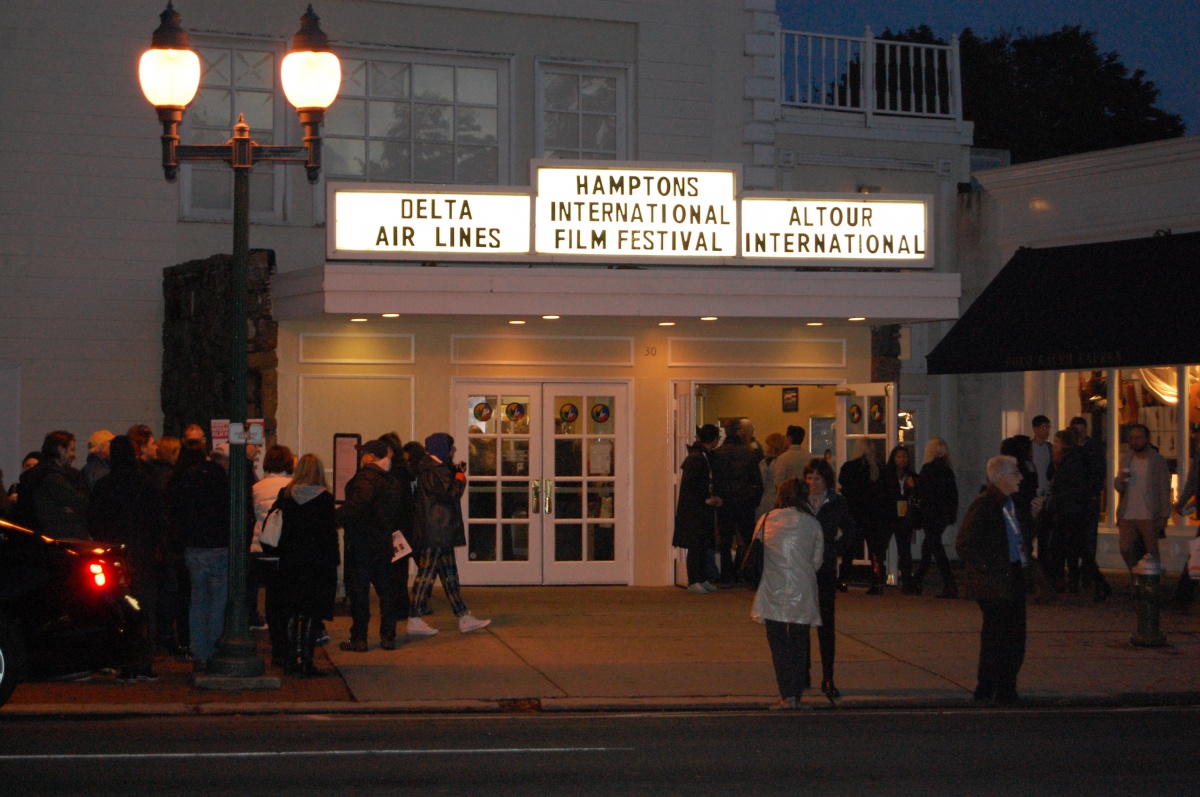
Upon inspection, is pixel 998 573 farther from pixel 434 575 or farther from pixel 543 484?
pixel 543 484

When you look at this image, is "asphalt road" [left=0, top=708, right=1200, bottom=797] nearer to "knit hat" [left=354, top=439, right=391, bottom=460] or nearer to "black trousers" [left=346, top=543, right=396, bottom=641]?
"black trousers" [left=346, top=543, right=396, bottom=641]

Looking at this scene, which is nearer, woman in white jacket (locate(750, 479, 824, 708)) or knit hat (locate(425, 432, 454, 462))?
woman in white jacket (locate(750, 479, 824, 708))

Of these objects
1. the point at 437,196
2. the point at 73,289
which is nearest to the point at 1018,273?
the point at 437,196

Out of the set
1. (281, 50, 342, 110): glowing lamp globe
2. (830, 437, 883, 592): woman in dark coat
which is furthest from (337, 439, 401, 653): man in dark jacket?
(830, 437, 883, 592): woman in dark coat

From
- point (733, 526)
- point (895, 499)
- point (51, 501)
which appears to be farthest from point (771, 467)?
point (51, 501)

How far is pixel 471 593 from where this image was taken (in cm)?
1605

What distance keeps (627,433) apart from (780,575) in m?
6.98

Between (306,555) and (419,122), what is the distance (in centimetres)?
831

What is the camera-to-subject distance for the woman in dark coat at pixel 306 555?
11016 mm

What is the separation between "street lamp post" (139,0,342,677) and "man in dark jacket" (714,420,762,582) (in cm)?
670

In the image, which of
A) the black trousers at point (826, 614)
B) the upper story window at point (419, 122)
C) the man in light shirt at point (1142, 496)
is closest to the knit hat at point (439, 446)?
the black trousers at point (826, 614)

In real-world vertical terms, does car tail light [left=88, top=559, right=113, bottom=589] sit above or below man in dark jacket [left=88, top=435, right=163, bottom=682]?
below

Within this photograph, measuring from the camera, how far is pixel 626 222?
15.4 metres

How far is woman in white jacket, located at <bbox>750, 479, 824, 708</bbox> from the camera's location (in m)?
9.95
